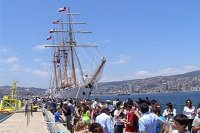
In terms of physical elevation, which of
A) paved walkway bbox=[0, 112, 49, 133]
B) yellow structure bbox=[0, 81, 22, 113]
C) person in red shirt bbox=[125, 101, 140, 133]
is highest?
yellow structure bbox=[0, 81, 22, 113]

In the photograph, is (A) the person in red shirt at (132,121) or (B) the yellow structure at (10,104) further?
(B) the yellow structure at (10,104)

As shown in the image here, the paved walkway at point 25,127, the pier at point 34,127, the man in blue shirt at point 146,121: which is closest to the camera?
the man in blue shirt at point 146,121

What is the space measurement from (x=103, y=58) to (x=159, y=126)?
58351 mm

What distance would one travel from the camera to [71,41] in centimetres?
9138

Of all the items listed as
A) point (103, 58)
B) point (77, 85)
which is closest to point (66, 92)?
point (77, 85)

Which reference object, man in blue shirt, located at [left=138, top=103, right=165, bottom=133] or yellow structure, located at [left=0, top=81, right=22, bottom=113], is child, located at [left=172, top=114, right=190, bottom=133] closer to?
man in blue shirt, located at [left=138, top=103, right=165, bottom=133]

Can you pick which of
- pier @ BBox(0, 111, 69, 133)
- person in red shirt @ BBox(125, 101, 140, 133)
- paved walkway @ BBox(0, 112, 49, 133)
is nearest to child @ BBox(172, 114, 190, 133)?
person in red shirt @ BBox(125, 101, 140, 133)

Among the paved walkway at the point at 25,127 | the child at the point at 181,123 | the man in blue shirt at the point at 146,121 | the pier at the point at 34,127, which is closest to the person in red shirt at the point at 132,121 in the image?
the man in blue shirt at the point at 146,121

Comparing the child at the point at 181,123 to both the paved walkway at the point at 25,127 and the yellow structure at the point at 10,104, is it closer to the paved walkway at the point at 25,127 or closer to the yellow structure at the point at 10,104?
the paved walkway at the point at 25,127

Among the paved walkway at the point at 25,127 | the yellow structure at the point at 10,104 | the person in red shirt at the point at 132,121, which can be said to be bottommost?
the paved walkway at the point at 25,127

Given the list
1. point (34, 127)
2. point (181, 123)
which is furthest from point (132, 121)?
point (34, 127)

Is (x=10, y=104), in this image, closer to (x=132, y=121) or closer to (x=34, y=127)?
(x=34, y=127)

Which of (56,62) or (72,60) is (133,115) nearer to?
(72,60)

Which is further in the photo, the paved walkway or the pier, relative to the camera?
the paved walkway
